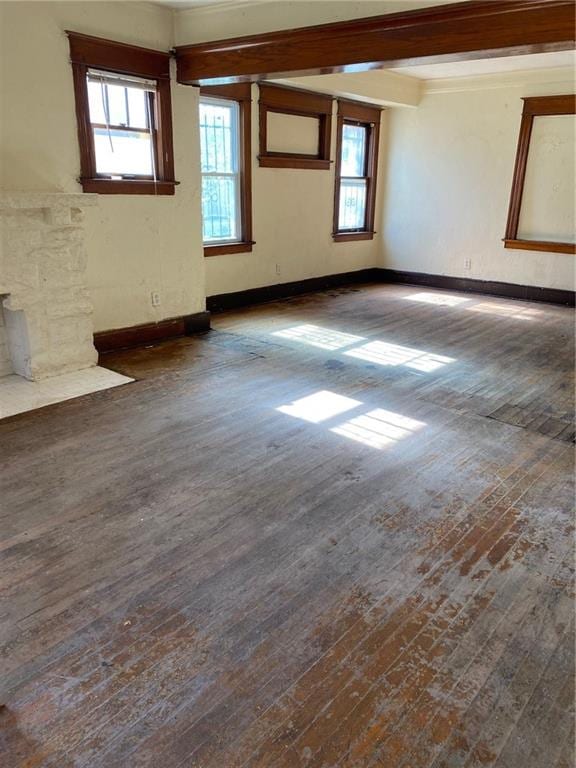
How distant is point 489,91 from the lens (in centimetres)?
691

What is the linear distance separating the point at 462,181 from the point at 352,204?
1504 mm

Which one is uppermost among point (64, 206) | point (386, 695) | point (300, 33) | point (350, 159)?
A: point (300, 33)

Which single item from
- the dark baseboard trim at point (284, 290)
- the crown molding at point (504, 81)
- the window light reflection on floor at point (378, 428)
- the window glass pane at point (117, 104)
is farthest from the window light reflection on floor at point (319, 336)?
the crown molding at point (504, 81)

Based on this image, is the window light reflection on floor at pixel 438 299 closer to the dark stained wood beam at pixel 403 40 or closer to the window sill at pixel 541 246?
the window sill at pixel 541 246

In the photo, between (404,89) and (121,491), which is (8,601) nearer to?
(121,491)

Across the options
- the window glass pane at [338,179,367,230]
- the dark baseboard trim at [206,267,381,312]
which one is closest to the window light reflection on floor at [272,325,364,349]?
the dark baseboard trim at [206,267,381,312]

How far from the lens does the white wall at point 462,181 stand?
6.86 metres

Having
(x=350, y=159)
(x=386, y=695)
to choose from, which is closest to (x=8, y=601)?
(x=386, y=695)

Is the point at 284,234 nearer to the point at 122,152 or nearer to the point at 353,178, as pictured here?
the point at 353,178

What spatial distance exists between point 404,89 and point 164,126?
4023 mm

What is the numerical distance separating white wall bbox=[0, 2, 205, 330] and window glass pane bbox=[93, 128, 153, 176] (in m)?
0.23

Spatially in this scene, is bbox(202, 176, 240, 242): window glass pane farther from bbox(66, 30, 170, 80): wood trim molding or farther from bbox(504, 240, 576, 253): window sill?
bbox(504, 240, 576, 253): window sill

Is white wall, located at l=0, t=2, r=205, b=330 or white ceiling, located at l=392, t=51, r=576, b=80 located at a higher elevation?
white ceiling, located at l=392, t=51, r=576, b=80

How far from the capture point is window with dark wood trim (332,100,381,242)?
7.32 meters
